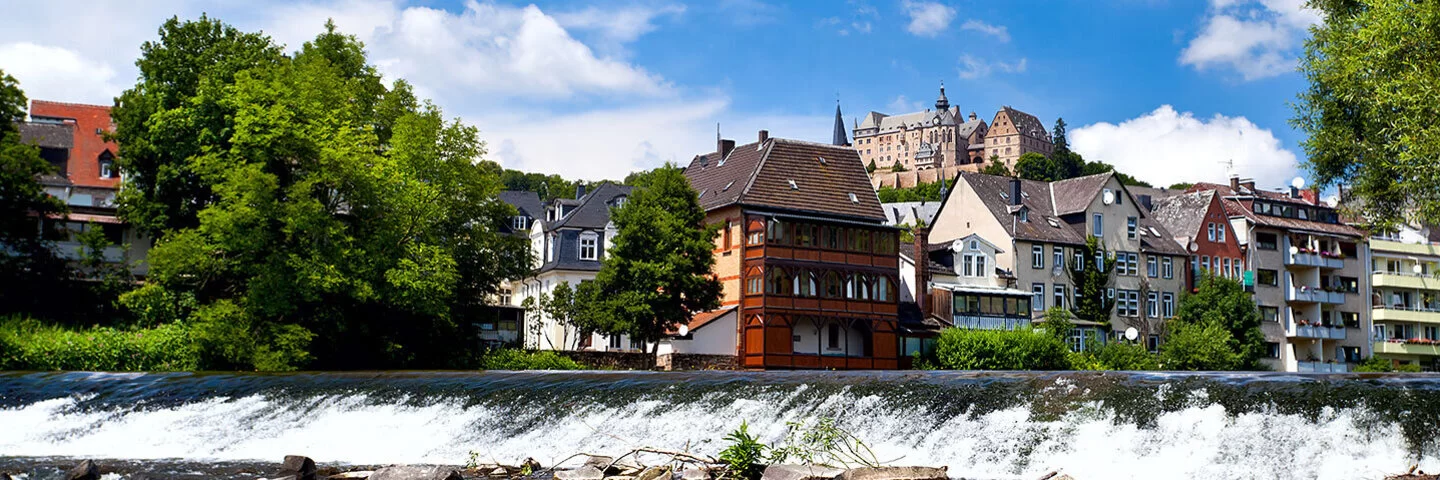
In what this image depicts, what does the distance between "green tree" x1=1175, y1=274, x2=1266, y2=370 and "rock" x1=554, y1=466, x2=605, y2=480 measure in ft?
195

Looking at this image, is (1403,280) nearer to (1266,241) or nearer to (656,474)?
(1266,241)

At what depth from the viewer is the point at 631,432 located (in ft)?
77.0

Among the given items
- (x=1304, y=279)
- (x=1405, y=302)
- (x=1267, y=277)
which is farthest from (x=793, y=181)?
(x=1405, y=302)

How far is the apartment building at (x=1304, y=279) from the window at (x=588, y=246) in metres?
35.6

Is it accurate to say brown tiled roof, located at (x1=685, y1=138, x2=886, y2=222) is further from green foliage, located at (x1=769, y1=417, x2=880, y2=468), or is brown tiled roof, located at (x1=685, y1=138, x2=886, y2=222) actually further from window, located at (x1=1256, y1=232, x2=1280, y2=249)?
green foliage, located at (x1=769, y1=417, x2=880, y2=468)

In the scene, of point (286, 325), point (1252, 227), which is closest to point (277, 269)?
point (286, 325)

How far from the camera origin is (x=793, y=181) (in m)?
66.0

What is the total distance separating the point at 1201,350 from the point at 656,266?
99.5 ft

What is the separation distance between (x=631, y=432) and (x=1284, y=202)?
72.5 meters

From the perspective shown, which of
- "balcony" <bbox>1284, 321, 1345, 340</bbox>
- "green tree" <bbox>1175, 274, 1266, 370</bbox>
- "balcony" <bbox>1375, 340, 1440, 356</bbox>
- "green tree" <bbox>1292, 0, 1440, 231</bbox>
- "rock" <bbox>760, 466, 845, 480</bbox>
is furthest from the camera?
"balcony" <bbox>1375, 340, 1440, 356</bbox>

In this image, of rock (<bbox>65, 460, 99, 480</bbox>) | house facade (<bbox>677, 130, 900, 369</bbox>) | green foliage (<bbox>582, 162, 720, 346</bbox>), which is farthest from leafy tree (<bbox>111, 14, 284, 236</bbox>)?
rock (<bbox>65, 460, 99, 480</bbox>)

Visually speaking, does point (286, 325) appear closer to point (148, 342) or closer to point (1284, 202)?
point (148, 342)

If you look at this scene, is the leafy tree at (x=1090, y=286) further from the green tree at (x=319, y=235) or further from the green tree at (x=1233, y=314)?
the green tree at (x=319, y=235)

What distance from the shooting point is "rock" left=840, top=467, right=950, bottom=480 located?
16.1 meters
